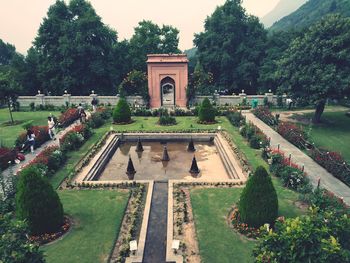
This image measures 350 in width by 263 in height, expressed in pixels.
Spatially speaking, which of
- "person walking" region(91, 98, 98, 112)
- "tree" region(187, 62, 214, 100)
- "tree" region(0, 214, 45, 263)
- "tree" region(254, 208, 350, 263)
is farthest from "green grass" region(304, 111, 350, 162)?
"person walking" region(91, 98, 98, 112)

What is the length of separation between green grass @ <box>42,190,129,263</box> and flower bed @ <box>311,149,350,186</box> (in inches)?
451

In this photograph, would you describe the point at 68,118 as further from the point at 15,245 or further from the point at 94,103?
the point at 15,245

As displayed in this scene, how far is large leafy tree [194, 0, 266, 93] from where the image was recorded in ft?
141

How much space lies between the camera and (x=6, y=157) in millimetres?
18750

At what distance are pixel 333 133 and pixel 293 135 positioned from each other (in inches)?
178

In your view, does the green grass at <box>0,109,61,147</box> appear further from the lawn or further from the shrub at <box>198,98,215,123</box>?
the lawn

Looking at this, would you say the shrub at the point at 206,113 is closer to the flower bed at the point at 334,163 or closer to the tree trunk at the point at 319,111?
the tree trunk at the point at 319,111

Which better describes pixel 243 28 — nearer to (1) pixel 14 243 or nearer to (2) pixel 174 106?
(2) pixel 174 106

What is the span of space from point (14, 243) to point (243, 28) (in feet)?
142

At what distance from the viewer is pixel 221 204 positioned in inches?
575

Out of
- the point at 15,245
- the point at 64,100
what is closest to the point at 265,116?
the point at 64,100

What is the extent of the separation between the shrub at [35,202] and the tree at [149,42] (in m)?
35.4

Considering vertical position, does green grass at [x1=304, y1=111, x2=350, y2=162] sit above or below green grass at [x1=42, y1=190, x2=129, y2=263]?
above

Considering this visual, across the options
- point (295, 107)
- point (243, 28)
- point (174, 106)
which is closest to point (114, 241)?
point (174, 106)
